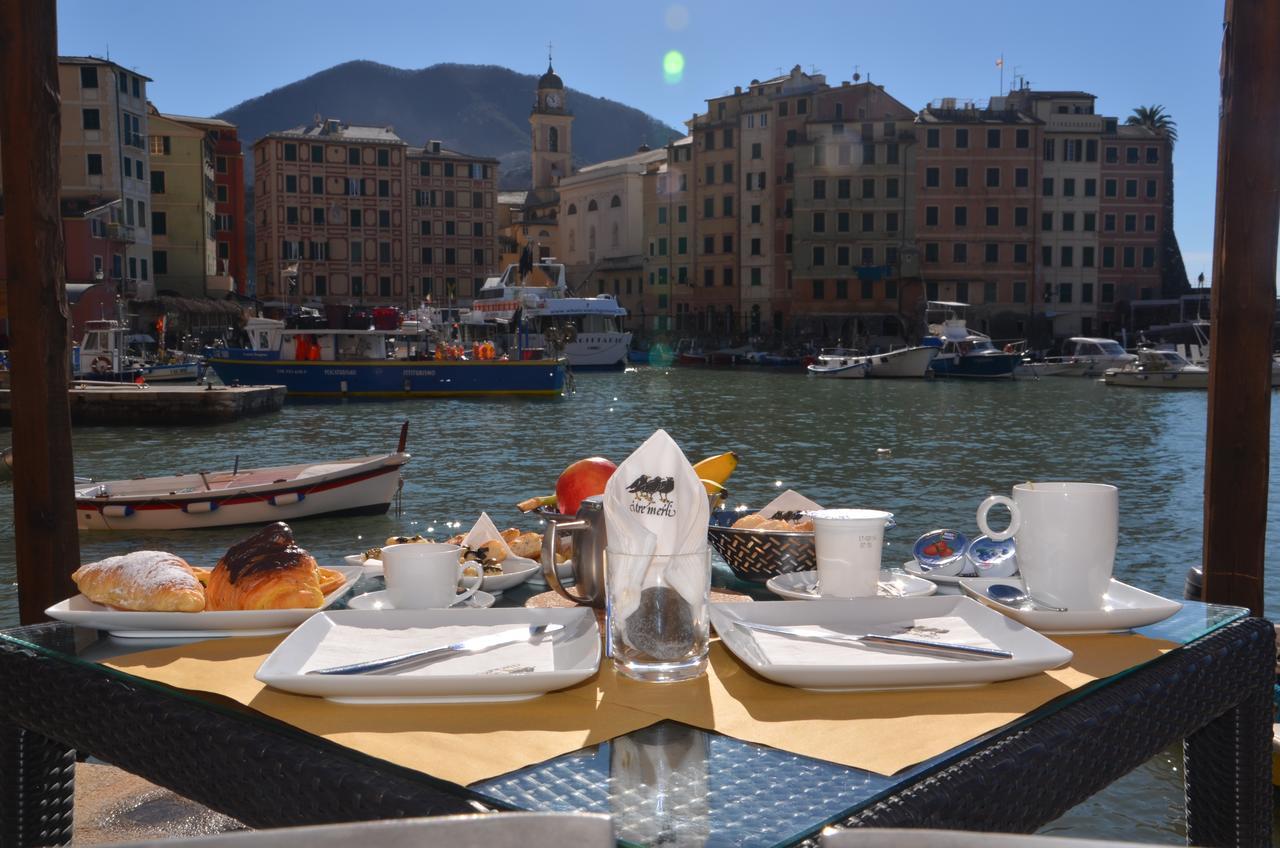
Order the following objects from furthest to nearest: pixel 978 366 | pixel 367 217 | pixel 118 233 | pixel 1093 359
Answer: pixel 367 217, pixel 1093 359, pixel 978 366, pixel 118 233

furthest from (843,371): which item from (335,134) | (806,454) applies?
(335,134)

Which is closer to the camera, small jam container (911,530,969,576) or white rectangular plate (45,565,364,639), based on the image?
white rectangular plate (45,565,364,639)

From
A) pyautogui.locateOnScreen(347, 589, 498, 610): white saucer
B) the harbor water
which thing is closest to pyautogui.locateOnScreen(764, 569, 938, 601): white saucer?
pyautogui.locateOnScreen(347, 589, 498, 610): white saucer

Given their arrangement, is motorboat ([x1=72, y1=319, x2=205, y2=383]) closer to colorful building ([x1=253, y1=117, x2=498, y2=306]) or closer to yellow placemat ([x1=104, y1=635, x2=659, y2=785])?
yellow placemat ([x1=104, y1=635, x2=659, y2=785])

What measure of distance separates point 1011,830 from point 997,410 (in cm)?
3177

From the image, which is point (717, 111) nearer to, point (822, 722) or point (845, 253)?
point (845, 253)

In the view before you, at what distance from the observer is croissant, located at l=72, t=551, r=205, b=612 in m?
1.75

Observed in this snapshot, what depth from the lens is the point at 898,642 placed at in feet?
5.01

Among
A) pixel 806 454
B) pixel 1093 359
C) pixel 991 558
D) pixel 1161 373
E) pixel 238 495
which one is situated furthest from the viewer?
pixel 1093 359

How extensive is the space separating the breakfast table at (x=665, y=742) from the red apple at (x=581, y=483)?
2.50ft

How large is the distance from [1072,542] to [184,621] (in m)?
1.27

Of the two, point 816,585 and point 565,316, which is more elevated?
point 565,316

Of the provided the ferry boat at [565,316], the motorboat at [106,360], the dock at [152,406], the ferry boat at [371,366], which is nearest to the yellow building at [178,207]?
the ferry boat at [565,316]

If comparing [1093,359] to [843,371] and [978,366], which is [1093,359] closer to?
[978,366]
